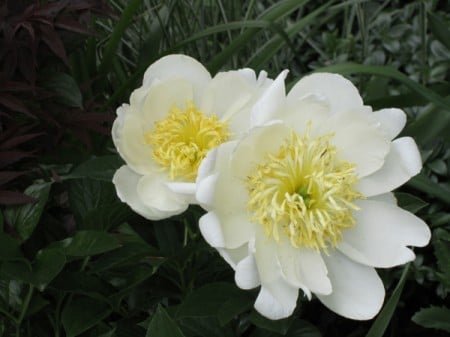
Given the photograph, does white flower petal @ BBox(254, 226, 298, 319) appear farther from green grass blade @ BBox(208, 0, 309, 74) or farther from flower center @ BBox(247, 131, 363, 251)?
green grass blade @ BBox(208, 0, 309, 74)

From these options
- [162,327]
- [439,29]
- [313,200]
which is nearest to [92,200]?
[162,327]

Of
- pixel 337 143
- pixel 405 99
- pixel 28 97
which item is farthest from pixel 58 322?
pixel 405 99

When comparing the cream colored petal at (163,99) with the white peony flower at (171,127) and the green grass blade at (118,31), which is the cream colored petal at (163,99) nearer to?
the white peony flower at (171,127)

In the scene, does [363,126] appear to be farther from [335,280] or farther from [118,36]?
[118,36]

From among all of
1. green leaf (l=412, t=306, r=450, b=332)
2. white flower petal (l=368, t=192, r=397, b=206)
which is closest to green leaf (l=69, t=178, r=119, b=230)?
white flower petal (l=368, t=192, r=397, b=206)

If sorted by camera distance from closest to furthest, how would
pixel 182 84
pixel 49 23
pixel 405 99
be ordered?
pixel 182 84, pixel 49 23, pixel 405 99

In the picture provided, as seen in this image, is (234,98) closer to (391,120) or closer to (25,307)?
(391,120)
